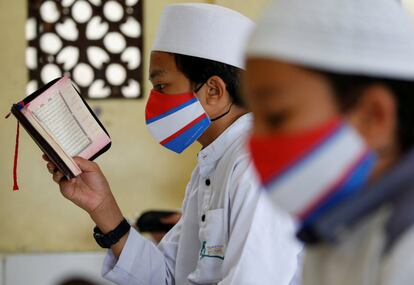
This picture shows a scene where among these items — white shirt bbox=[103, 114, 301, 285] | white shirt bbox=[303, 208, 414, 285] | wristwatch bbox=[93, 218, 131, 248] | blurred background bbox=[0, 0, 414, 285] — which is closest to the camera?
white shirt bbox=[303, 208, 414, 285]

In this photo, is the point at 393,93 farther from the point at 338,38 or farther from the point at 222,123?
the point at 222,123

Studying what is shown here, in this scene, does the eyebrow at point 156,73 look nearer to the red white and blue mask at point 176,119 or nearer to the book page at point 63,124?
the red white and blue mask at point 176,119

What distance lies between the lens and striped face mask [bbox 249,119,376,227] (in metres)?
0.82

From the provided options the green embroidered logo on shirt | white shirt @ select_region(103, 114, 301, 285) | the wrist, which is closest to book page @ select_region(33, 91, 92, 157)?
the wrist

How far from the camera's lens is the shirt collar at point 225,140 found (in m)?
2.06

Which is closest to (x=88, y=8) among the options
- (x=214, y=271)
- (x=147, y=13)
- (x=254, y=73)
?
(x=147, y=13)

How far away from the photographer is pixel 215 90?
2.12m

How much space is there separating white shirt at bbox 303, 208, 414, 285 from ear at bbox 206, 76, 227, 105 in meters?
1.22

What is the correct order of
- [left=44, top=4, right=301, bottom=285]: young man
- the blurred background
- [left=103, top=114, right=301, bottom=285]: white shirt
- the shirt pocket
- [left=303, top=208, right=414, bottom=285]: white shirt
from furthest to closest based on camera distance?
1. the blurred background
2. [left=44, top=4, right=301, bottom=285]: young man
3. the shirt pocket
4. [left=103, top=114, right=301, bottom=285]: white shirt
5. [left=303, top=208, right=414, bottom=285]: white shirt

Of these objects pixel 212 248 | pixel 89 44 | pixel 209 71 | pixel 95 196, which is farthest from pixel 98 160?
pixel 212 248

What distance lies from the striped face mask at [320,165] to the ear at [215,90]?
1.28 m

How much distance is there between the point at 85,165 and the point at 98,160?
7.82 feet

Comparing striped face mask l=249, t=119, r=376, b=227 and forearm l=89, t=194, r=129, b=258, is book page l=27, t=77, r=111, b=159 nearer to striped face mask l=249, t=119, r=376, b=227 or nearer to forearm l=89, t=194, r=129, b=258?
forearm l=89, t=194, r=129, b=258

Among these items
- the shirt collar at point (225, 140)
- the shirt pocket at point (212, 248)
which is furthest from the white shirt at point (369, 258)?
the shirt collar at point (225, 140)
